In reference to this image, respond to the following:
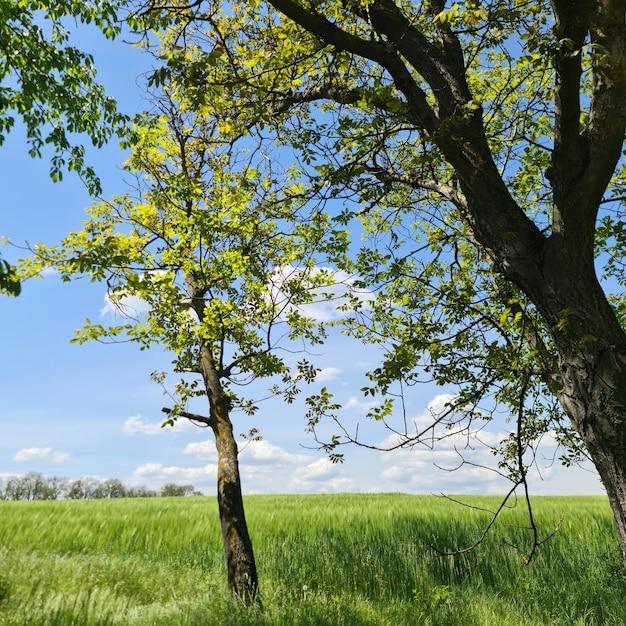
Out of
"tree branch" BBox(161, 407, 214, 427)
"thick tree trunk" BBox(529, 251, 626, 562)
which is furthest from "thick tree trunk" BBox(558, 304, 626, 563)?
"tree branch" BBox(161, 407, 214, 427)

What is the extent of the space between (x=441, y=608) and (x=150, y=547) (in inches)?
316

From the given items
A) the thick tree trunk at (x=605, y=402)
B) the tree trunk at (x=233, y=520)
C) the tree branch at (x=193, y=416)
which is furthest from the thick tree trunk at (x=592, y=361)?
the tree branch at (x=193, y=416)

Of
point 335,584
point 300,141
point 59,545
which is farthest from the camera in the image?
point 59,545

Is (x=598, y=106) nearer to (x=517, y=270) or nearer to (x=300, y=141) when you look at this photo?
(x=517, y=270)

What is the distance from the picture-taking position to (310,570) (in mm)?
10750

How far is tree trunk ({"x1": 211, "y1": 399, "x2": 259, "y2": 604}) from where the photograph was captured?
8391 mm

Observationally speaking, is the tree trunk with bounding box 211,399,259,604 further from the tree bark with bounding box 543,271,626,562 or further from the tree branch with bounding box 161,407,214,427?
the tree bark with bounding box 543,271,626,562

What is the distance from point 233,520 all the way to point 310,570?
310cm

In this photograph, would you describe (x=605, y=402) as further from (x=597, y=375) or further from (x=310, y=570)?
(x=310, y=570)

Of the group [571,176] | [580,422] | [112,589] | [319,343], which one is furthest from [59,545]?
[571,176]

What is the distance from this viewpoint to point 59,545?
13.2 metres

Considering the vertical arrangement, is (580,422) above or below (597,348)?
below

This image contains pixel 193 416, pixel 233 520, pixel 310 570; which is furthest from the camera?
pixel 310 570

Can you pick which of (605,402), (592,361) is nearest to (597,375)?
(592,361)
